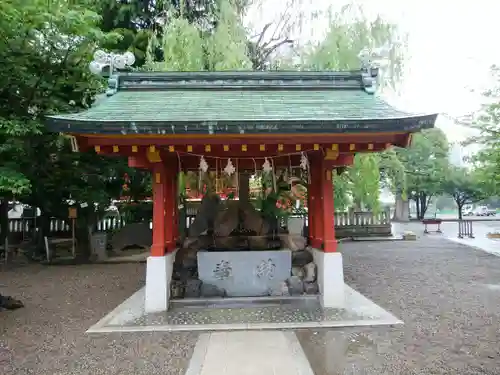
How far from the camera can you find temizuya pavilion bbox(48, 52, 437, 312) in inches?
211

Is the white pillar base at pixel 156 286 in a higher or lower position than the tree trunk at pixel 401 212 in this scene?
lower

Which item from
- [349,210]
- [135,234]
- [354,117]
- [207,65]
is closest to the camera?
[354,117]

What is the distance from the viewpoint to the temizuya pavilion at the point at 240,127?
5348 mm

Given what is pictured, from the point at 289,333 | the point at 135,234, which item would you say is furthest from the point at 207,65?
the point at 289,333

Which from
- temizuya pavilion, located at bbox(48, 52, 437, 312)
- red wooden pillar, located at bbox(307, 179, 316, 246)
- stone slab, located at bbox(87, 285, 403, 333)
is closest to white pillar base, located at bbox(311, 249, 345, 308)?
temizuya pavilion, located at bbox(48, 52, 437, 312)

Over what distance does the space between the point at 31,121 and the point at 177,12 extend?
18.5ft

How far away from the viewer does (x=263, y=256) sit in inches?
271

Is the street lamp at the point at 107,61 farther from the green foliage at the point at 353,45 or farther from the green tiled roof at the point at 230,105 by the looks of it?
the green foliage at the point at 353,45

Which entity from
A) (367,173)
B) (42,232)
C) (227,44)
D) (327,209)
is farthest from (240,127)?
(42,232)

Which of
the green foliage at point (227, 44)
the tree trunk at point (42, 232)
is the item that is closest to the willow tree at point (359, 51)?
the green foliage at point (227, 44)

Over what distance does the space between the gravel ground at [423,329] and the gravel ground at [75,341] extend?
1.78 meters

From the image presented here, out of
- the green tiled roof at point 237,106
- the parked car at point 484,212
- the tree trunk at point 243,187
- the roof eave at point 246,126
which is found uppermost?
the green tiled roof at point 237,106

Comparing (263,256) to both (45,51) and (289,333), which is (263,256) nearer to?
(289,333)

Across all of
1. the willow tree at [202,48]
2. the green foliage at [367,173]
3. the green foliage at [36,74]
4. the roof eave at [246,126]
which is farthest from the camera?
the willow tree at [202,48]
